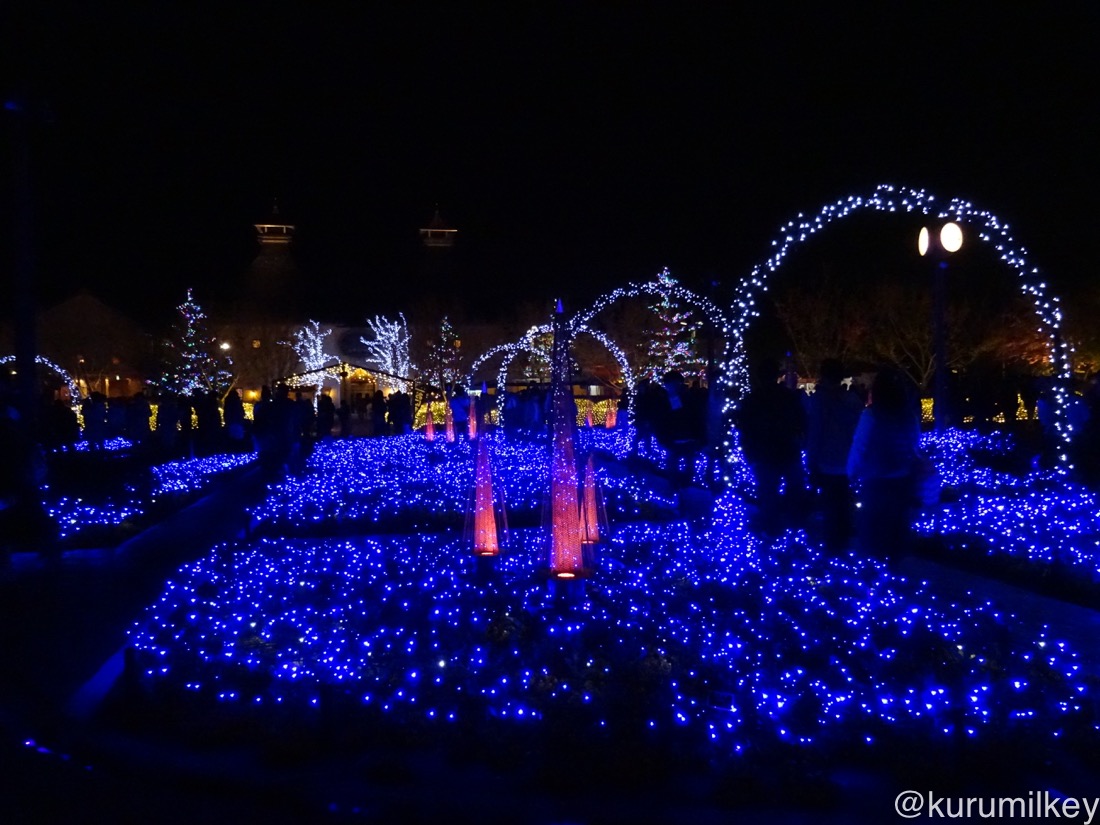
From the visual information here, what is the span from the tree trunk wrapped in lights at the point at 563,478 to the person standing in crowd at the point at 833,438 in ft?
8.84

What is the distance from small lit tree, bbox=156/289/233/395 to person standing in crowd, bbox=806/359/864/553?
1620 inches

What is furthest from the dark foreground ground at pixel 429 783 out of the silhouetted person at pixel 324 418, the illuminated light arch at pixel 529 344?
the silhouetted person at pixel 324 418

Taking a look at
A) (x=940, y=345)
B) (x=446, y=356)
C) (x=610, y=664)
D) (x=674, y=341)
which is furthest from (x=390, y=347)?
(x=610, y=664)

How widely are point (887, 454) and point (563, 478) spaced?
247cm

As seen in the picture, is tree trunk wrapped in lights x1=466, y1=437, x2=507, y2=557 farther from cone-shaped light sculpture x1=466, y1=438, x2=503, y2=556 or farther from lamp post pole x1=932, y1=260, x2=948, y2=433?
lamp post pole x1=932, y1=260, x2=948, y2=433

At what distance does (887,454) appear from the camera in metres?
8.15

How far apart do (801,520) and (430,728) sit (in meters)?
6.20

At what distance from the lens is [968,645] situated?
6.16 meters

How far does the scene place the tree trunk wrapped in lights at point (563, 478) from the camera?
7801 millimetres

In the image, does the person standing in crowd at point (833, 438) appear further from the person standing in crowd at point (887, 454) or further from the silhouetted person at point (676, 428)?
the silhouetted person at point (676, 428)

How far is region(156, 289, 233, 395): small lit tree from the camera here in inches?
1902

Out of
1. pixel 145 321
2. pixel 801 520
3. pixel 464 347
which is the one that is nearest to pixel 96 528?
pixel 801 520

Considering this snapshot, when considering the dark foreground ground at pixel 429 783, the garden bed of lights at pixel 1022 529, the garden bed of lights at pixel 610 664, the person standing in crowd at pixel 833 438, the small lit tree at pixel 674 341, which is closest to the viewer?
the dark foreground ground at pixel 429 783

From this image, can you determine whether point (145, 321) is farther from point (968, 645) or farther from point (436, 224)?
point (968, 645)
